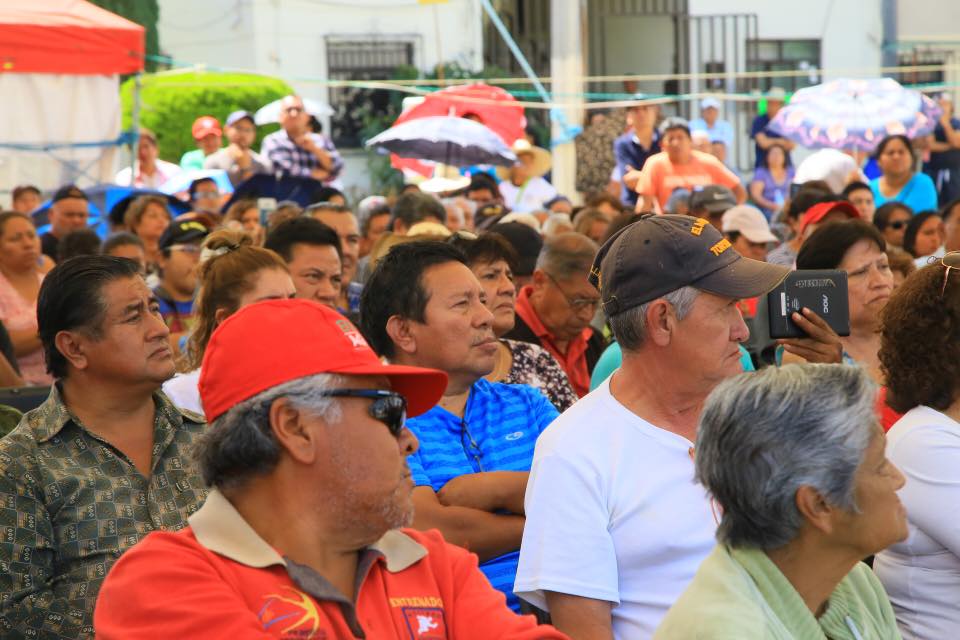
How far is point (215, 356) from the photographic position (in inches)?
104

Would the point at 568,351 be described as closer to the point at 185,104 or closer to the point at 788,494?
the point at 788,494

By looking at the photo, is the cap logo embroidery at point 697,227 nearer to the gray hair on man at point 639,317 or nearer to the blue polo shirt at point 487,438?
the gray hair on man at point 639,317

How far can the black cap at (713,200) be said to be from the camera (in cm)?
919

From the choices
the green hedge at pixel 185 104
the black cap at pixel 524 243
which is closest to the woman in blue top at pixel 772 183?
the black cap at pixel 524 243

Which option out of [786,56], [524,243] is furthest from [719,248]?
[786,56]

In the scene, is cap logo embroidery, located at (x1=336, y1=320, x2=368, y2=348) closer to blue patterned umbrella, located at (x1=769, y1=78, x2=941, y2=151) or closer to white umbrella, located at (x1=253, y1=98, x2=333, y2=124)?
blue patterned umbrella, located at (x1=769, y1=78, x2=941, y2=151)

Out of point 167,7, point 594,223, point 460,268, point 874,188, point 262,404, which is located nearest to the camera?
point 262,404

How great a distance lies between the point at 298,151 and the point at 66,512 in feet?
31.5

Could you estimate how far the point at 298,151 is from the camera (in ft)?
42.4

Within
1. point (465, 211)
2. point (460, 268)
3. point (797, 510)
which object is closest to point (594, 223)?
point (465, 211)

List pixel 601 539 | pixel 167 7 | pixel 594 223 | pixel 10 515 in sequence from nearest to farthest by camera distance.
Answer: pixel 601 539, pixel 10 515, pixel 594 223, pixel 167 7

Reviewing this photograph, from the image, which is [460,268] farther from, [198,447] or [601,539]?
[198,447]

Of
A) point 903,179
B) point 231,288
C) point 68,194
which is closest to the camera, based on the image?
point 231,288

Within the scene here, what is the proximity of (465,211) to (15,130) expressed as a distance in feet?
13.3
